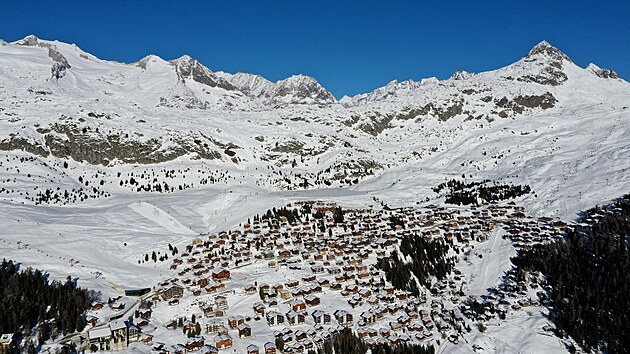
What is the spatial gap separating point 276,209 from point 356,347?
52.0m

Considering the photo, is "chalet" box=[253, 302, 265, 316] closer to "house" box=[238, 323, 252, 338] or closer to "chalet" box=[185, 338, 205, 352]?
"house" box=[238, 323, 252, 338]

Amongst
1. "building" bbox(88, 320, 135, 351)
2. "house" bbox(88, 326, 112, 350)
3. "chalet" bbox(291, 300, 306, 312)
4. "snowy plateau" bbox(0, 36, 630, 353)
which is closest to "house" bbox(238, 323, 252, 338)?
"snowy plateau" bbox(0, 36, 630, 353)

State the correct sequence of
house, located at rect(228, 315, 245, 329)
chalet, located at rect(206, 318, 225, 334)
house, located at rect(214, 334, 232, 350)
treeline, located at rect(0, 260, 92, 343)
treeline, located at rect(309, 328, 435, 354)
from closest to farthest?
treeline, located at rect(0, 260, 92, 343), treeline, located at rect(309, 328, 435, 354), house, located at rect(214, 334, 232, 350), chalet, located at rect(206, 318, 225, 334), house, located at rect(228, 315, 245, 329)

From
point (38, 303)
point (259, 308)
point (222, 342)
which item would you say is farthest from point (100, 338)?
point (259, 308)

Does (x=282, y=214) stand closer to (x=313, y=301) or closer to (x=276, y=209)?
(x=276, y=209)

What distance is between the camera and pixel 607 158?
102 m

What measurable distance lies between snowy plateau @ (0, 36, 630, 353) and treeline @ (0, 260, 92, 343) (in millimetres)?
1749

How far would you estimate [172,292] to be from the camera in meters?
50.6

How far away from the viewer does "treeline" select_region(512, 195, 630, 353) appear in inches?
1747

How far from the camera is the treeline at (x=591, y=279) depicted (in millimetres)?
44375

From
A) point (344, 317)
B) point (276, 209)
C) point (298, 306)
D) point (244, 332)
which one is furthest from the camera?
point (276, 209)

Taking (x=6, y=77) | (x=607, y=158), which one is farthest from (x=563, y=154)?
(x=6, y=77)

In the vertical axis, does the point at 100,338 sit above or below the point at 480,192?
below

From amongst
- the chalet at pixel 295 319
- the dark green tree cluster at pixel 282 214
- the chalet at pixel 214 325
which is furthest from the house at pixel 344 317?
the dark green tree cluster at pixel 282 214
